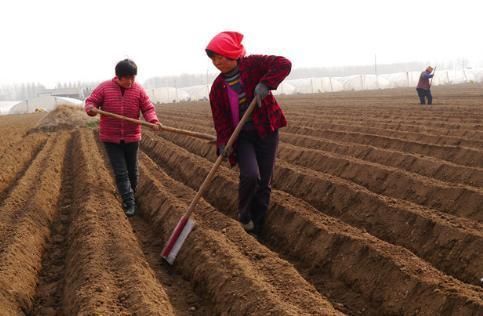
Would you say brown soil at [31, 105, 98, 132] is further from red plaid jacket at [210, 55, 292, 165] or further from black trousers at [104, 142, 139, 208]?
red plaid jacket at [210, 55, 292, 165]

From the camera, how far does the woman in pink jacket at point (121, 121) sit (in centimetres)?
575

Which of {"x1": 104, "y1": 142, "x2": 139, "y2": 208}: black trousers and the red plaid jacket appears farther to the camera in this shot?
{"x1": 104, "y1": 142, "x2": 139, "y2": 208}: black trousers

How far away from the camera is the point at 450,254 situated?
3.94m

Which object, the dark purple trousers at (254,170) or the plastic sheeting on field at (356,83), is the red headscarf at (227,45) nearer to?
the dark purple trousers at (254,170)

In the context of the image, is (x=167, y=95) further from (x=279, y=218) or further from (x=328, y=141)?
(x=279, y=218)

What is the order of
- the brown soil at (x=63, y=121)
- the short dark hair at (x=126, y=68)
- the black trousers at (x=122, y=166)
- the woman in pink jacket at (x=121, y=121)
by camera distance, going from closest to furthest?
1. the short dark hair at (x=126, y=68)
2. the woman in pink jacket at (x=121, y=121)
3. the black trousers at (x=122, y=166)
4. the brown soil at (x=63, y=121)

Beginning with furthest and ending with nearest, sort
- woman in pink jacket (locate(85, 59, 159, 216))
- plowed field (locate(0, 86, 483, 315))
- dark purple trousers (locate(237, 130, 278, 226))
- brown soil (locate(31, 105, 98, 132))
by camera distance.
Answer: brown soil (locate(31, 105, 98, 132))
woman in pink jacket (locate(85, 59, 159, 216))
dark purple trousers (locate(237, 130, 278, 226))
plowed field (locate(0, 86, 483, 315))

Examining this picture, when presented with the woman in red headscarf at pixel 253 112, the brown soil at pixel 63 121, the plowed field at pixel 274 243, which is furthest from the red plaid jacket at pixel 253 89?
the brown soil at pixel 63 121

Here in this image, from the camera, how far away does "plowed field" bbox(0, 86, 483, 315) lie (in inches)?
134

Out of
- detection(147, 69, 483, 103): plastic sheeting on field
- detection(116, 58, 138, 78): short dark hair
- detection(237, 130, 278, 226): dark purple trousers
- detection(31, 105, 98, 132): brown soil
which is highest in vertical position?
detection(147, 69, 483, 103): plastic sheeting on field

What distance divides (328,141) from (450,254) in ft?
16.7

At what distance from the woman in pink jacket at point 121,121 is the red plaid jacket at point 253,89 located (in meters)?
1.21

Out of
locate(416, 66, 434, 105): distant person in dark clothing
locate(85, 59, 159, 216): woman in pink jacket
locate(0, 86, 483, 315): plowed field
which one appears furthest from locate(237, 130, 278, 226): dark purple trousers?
locate(416, 66, 434, 105): distant person in dark clothing

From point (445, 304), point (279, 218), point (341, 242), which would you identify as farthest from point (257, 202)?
point (445, 304)
